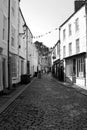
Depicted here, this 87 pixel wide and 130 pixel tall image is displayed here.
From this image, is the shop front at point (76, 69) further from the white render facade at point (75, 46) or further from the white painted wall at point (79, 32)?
the white painted wall at point (79, 32)

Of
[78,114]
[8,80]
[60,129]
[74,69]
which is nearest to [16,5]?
[8,80]

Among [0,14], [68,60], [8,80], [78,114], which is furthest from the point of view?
[68,60]

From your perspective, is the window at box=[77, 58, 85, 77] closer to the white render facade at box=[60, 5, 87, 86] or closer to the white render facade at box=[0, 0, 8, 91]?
the white render facade at box=[60, 5, 87, 86]

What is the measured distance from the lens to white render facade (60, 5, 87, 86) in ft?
61.0

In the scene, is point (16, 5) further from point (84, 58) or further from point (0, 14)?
point (84, 58)

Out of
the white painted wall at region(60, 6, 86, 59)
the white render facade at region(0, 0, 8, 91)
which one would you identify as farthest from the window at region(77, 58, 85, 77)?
the white render facade at region(0, 0, 8, 91)

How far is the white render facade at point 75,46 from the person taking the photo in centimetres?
1859

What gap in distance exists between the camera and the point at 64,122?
18.9 ft

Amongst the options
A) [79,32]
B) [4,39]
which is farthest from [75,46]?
[4,39]

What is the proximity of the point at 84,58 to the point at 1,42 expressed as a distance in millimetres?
9373

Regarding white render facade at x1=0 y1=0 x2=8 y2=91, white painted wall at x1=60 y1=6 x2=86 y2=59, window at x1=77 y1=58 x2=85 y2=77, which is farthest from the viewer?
window at x1=77 y1=58 x2=85 y2=77

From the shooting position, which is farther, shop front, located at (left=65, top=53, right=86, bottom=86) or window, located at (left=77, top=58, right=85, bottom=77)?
shop front, located at (left=65, top=53, right=86, bottom=86)

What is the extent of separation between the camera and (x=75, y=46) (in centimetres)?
2108

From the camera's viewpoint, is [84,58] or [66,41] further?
[66,41]
